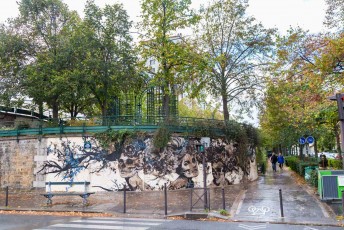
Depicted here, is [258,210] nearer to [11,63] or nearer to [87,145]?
[87,145]

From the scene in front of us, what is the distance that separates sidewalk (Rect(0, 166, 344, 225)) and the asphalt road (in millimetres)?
663

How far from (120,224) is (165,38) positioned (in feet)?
42.8

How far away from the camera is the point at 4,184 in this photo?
19.4m

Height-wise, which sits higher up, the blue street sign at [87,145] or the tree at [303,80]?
the tree at [303,80]

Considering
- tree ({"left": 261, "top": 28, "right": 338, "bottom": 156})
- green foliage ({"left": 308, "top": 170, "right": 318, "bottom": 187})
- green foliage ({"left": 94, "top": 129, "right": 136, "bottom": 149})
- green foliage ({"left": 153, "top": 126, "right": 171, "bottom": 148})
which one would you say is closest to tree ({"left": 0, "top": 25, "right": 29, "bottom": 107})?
green foliage ({"left": 94, "top": 129, "right": 136, "bottom": 149})

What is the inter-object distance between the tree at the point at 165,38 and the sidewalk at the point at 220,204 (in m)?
7.72

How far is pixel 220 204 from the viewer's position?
43.0ft

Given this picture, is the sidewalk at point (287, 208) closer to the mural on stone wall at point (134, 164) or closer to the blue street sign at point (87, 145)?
the mural on stone wall at point (134, 164)

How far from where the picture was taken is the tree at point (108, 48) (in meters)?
20.6

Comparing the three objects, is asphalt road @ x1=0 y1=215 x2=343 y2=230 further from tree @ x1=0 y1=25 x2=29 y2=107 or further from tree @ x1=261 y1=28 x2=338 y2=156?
tree @ x1=0 y1=25 x2=29 y2=107

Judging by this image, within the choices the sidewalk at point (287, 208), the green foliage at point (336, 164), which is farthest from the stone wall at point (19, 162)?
the green foliage at point (336, 164)

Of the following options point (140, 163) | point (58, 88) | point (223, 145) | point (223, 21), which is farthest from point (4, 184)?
point (223, 21)

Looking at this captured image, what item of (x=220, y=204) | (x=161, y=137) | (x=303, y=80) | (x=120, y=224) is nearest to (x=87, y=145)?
(x=161, y=137)

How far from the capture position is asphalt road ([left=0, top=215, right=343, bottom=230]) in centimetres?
937
